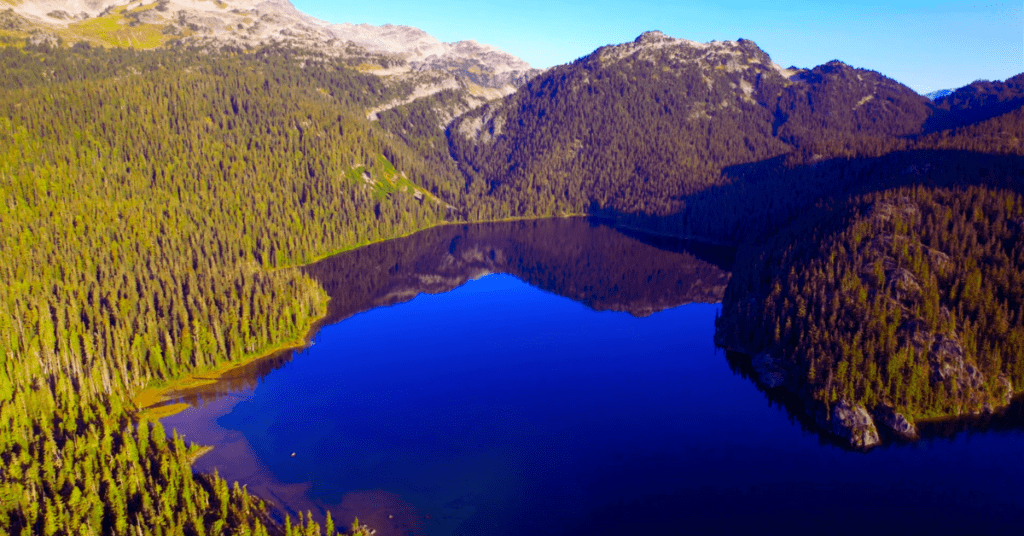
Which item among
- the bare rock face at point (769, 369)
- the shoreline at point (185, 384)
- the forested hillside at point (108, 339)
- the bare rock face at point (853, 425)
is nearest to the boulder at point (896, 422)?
the bare rock face at point (853, 425)

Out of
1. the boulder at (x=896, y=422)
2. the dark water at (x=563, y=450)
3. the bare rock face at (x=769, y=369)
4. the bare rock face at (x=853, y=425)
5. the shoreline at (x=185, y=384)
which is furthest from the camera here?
the bare rock face at (x=769, y=369)

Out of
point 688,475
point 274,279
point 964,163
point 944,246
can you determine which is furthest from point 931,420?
point 274,279

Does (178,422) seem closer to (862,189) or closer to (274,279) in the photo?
(274,279)

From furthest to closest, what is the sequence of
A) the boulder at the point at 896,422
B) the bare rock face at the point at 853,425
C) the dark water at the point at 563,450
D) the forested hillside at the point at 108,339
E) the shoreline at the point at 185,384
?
the shoreline at the point at 185,384
the boulder at the point at 896,422
the bare rock face at the point at 853,425
the dark water at the point at 563,450
the forested hillside at the point at 108,339

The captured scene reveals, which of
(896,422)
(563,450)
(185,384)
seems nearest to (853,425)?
(896,422)

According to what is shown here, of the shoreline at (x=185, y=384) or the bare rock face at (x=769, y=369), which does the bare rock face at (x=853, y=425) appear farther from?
the shoreline at (x=185, y=384)
